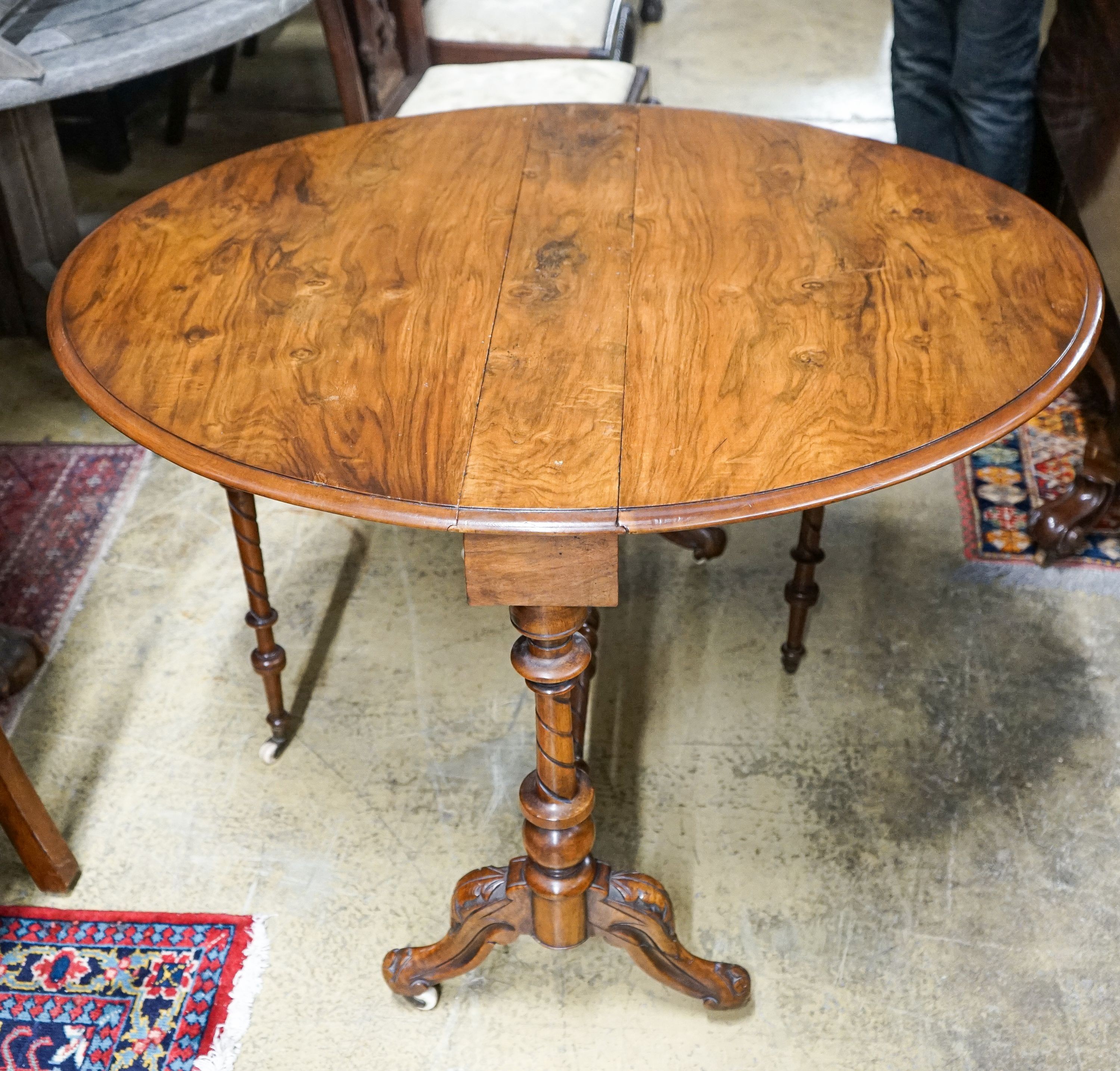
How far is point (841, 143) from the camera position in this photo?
5.37 ft

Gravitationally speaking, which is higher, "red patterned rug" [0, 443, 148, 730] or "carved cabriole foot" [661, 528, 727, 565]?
"carved cabriole foot" [661, 528, 727, 565]

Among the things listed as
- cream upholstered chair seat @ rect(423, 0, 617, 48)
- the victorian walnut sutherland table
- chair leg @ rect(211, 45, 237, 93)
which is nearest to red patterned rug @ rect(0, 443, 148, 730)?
the victorian walnut sutherland table

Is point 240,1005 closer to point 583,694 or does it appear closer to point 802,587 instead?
point 583,694

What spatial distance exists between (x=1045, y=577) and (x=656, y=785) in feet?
2.81

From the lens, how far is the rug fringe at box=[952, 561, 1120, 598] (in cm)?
210

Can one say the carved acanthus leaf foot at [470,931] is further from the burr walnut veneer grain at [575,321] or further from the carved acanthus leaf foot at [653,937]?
the burr walnut veneer grain at [575,321]

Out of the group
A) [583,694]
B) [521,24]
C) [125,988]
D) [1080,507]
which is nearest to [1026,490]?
[1080,507]

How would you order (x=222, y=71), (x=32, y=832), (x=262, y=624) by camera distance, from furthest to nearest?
(x=222, y=71) → (x=262, y=624) → (x=32, y=832)

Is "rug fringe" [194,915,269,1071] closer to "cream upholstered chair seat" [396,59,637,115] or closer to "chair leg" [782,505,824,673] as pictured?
"chair leg" [782,505,824,673]

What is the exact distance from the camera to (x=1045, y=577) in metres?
2.12

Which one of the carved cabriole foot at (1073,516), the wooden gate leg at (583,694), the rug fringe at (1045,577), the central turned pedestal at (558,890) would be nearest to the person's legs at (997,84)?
the carved cabriole foot at (1073,516)

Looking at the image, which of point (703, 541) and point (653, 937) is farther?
point (703, 541)

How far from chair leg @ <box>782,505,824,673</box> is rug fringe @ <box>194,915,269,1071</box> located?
0.90 m

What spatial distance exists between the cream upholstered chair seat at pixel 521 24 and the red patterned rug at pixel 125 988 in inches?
78.1
